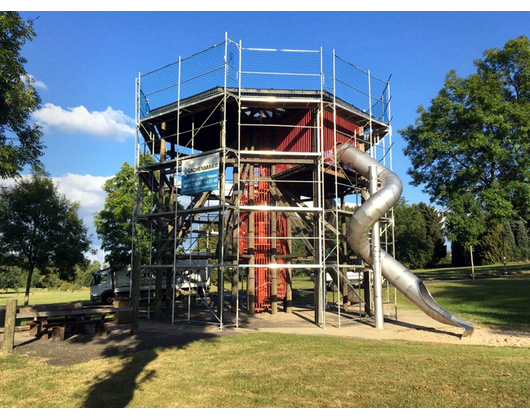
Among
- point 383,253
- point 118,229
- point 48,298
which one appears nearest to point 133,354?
point 383,253

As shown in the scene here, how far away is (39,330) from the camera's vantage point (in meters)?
11.5

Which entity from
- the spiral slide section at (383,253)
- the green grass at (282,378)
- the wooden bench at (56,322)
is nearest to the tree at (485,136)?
the spiral slide section at (383,253)

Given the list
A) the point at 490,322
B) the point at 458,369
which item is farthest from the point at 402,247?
the point at 458,369

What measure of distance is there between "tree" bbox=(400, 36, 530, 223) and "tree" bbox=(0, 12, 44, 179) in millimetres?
24181

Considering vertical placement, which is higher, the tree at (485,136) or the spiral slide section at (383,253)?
the tree at (485,136)

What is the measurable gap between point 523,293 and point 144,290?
23.0 metres

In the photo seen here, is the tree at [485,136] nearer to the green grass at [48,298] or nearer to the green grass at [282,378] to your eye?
the green grass at [282,378]

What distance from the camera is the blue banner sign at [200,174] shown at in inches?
580

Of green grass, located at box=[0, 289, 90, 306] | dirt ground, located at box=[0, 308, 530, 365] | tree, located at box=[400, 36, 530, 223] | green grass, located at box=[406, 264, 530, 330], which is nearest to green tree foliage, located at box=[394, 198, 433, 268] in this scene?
tree, located at box=[400, 36, 530, 223]

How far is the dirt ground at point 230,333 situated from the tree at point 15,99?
6.56 m

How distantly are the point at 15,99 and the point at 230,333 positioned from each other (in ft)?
38.2

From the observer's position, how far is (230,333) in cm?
1216

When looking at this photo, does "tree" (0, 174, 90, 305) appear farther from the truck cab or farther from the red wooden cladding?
the red wooden cladding

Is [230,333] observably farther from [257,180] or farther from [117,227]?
[117,227]
